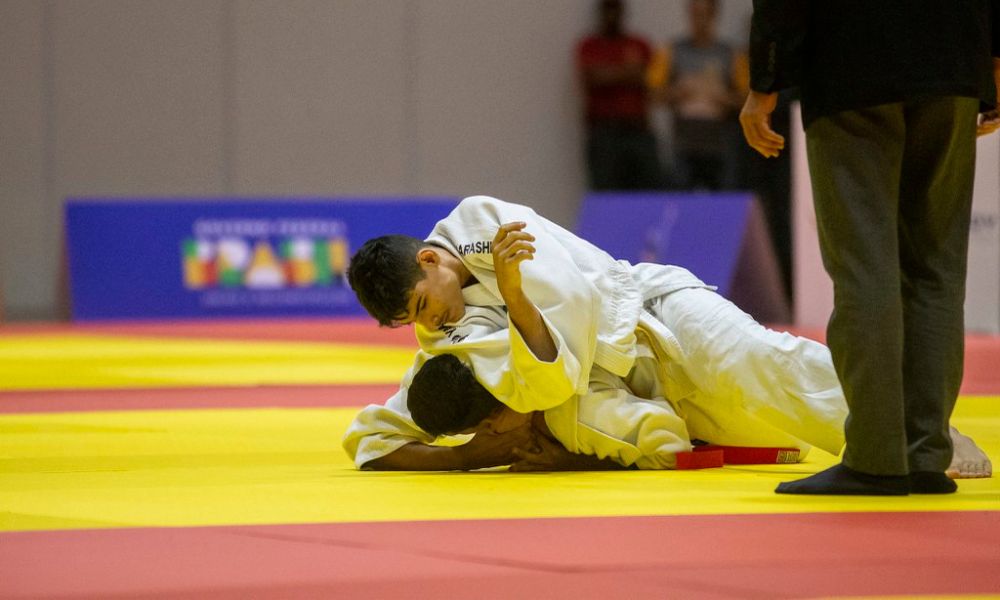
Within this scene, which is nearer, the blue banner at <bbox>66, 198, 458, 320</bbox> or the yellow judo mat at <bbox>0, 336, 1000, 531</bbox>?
the yellow judo mat at <bbox>0, 336, 1000, 531</bbox>

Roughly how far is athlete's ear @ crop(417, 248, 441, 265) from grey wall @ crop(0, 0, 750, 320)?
1090 centimetres

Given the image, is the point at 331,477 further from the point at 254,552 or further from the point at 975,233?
the point at 975,233

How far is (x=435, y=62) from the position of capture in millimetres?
14586

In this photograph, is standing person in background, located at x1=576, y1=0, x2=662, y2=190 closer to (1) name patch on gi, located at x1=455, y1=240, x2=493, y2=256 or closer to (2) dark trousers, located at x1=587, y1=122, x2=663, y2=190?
(2) dark trousers, located at x1=587, y1=122, x2=663, y2=190

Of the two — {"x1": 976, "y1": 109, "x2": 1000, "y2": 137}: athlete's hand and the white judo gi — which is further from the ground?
{"x1": 976, "y1": 109, "x2": 1000, "y2": 137}: athlete's hand

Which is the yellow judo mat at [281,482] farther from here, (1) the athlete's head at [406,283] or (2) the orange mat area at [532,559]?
(1) the athlete's head at [406,283]

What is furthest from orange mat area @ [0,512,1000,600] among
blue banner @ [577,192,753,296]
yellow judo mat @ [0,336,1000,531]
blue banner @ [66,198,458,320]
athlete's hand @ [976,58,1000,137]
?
blue banner @ [66,198,458,320]

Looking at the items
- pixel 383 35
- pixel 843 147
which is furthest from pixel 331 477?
pixel 383 35

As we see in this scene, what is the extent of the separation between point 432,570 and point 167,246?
994cm

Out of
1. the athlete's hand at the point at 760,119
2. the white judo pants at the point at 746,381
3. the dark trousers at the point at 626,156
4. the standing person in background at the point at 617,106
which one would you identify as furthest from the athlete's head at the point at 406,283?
the dark trousers at the point at 626,156

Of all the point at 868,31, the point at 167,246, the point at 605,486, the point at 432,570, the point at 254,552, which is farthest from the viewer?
the point at 167,246

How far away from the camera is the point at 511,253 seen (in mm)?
3271

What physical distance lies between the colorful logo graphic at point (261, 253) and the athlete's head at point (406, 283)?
8.39m

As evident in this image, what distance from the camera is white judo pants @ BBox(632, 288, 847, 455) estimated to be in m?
3.64
